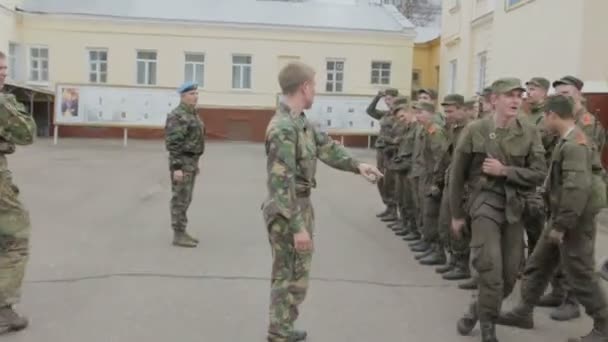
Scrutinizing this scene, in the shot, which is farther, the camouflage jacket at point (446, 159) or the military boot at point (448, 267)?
the camouflage jacket at point (446, 159)

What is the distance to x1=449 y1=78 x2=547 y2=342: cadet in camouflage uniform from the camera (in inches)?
178

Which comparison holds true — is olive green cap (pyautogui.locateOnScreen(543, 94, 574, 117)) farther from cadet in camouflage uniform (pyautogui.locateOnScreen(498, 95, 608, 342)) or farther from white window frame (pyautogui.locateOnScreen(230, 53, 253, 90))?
white window frame (pyautogui.locateOnScreen(230, 53, 253, 90))

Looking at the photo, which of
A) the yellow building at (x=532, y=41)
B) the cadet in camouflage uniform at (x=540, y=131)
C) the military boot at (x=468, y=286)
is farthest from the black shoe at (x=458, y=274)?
the yellow building at (x=532, y=41)

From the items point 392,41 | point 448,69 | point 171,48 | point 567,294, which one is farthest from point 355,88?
point 567,294

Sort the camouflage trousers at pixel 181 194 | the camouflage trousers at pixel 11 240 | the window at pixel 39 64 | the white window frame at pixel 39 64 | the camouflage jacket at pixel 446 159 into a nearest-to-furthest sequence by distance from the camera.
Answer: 1. the camouflage trousers at pixel 11 240
2. the camouflage jacket at pixel 446 159
3. the camouflage trousers at pixel 181 194
4. the white window frame at pixel 39 64
5. the window at pixel 39 64

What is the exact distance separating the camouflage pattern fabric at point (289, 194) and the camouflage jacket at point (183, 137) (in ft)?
11.2

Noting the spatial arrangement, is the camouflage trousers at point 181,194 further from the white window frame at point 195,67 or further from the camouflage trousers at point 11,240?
the white window frame at point 195,67

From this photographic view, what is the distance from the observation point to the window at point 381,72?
3150 cm

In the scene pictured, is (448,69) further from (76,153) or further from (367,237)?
(367,237)

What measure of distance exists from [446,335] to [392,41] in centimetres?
2748

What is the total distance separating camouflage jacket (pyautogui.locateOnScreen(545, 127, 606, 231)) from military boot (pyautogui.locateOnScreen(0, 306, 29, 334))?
3.94 m

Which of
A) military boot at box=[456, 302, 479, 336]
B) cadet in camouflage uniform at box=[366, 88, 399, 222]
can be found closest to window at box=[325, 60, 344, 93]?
cadet in camouflage uniform at box=[366, 88, 399, 222]

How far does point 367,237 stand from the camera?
8.89 m

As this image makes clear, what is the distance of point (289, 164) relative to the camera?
4.04 m
